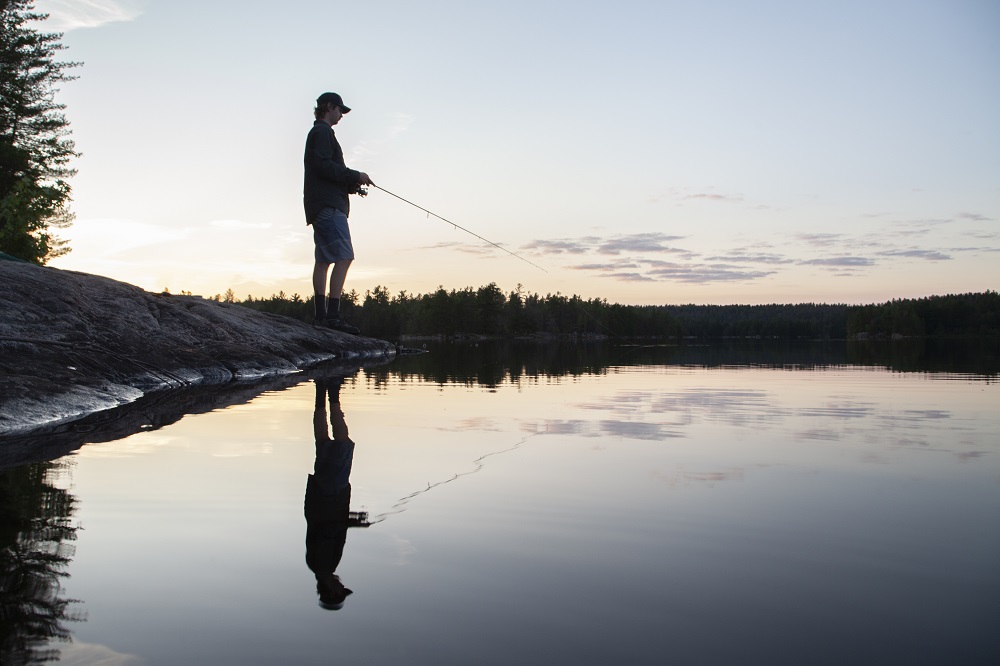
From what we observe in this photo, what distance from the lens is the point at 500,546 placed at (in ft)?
A: 8.32

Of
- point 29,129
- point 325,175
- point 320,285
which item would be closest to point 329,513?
point 325,175

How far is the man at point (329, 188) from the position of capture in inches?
473

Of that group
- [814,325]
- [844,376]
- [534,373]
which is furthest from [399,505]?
[814,325]

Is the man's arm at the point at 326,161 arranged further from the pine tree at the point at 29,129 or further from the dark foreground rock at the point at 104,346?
the pine tree at the point at 29,129

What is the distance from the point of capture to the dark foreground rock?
552 cm

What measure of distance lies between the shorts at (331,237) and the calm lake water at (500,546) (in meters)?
7.36

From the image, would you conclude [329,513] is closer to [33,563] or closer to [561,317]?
[33,563]

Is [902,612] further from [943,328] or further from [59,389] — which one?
[943,328]

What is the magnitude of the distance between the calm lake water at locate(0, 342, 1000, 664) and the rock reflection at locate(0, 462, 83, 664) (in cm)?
1

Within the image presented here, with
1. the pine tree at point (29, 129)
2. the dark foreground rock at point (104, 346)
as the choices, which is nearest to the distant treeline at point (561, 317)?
the pine tree at point (29, 129)

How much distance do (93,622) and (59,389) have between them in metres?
4.43

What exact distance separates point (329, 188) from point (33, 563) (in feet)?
34.6

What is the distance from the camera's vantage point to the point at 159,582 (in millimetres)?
2154

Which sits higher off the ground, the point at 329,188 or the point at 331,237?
the point at 329,188
